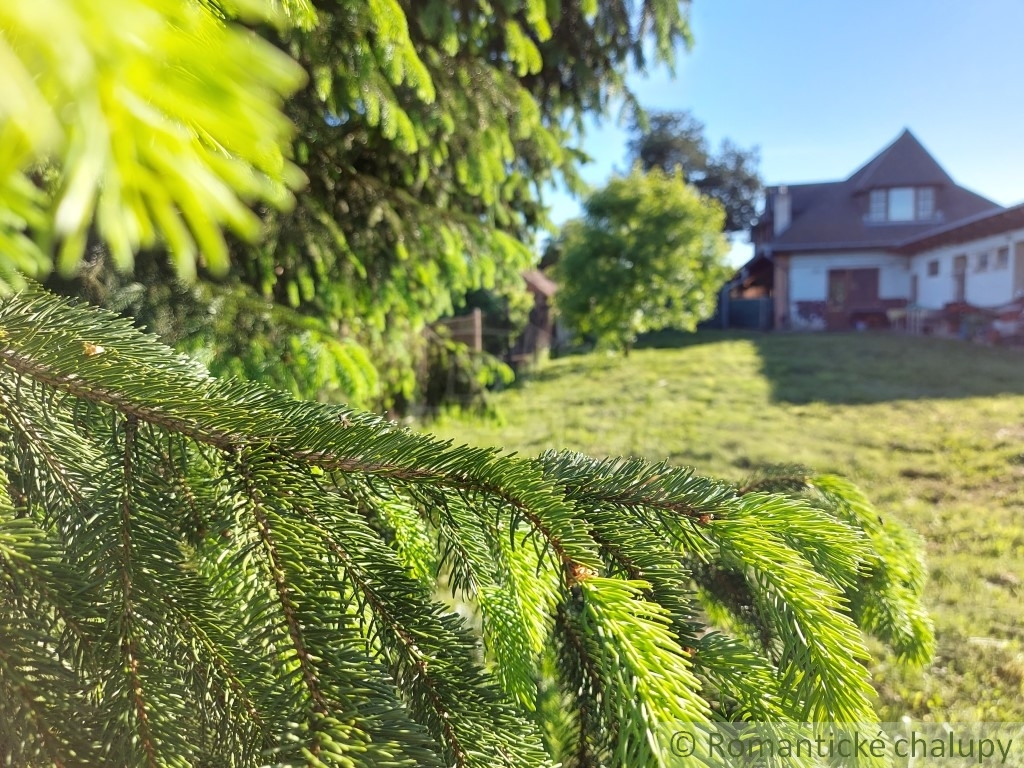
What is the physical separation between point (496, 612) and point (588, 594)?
29cm

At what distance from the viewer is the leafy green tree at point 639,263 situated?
1605 cm

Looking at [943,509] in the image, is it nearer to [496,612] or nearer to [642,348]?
[496,612]

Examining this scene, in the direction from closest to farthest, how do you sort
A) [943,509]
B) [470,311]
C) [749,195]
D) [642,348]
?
[943,509], [470,311], [642,348], [749,195]

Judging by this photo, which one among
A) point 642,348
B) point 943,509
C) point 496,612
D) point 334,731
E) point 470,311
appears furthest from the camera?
point 642,348

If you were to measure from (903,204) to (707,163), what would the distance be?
19.6 m

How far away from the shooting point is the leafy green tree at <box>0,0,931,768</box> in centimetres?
65

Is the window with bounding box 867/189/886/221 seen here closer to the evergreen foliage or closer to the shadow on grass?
the shadow on grass

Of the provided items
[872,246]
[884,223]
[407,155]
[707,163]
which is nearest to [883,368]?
[872,246]

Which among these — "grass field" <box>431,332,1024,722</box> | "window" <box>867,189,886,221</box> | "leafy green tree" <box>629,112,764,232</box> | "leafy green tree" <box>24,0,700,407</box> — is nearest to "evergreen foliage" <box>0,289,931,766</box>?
"leafy green tree" <box>24,0,700,407</box>

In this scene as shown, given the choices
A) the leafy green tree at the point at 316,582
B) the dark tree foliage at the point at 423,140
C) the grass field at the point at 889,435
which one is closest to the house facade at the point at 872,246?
the grass field at the point at 889,435

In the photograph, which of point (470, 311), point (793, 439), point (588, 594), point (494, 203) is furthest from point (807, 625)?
point (470, 311)

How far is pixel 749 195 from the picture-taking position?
4259cm

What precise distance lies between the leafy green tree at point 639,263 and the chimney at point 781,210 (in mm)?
10348

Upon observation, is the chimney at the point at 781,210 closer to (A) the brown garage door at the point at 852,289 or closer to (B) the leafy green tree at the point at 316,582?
(A) the brown garage door at the point at 852,289
